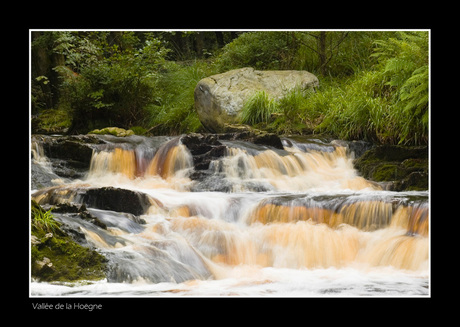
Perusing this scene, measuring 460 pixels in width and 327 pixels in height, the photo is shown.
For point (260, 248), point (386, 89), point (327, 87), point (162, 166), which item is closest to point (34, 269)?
point (260, 248)

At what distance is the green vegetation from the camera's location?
25.4ft

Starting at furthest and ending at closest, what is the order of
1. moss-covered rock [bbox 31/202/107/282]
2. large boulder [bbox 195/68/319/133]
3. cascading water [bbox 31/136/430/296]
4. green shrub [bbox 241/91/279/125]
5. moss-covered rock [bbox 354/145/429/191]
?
1. large boulder [bbox 195/68/319/133]
2. green shrub [bbox 241/91/279/125]
3. moss-covered rock [bbox 354/145/429/191]
4. cascading water [bbox 31/136/430/296]
5. moss-covered rock [bbox 31/202/107/282]

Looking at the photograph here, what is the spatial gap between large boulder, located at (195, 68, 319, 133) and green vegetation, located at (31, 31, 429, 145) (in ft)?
0.66

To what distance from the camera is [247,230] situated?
5.43m

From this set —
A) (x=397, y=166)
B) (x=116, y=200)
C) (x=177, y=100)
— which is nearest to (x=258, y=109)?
(x=177, y=100)

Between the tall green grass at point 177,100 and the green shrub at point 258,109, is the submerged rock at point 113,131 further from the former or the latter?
the green shrub at point 258,109

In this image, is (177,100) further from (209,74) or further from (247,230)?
(247,230)

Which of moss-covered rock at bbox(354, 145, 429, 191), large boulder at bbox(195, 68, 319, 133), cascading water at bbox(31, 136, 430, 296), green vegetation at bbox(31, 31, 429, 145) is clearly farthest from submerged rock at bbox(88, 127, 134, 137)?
moss-covered rock at bbox(354, 145, 429, 191)

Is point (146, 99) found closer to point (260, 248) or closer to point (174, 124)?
point (174, 124)

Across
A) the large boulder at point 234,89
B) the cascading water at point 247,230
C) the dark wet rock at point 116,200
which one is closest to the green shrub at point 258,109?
the large boulder at point 234,89

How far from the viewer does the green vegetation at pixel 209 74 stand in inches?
305

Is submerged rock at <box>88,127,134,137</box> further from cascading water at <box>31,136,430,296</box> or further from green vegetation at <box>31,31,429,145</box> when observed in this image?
cascading water at <box>31,136,430,296</box>

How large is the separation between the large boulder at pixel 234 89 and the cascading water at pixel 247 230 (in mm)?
2042

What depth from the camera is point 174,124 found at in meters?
8.91
